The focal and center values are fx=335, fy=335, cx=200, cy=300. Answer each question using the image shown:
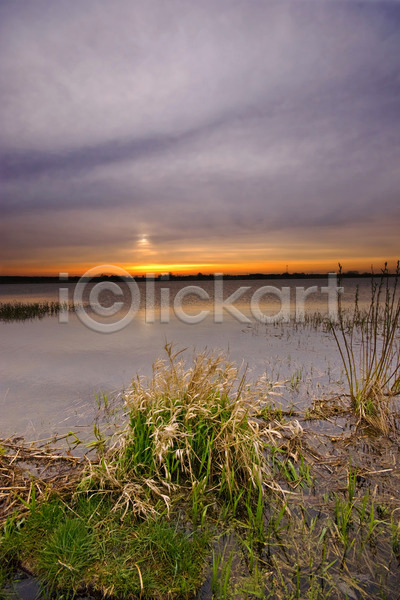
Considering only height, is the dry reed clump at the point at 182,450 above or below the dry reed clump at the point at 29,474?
above

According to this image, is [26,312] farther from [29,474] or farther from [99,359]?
[29,474]

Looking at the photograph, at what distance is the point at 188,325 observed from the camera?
17.3 m

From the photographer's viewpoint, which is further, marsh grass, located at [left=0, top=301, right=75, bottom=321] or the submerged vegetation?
marsh grass, located at [left=0, top=301, right=75, bottom=321]

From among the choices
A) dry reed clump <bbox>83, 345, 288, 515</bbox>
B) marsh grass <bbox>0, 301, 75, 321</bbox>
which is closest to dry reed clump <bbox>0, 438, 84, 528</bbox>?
dry reed clump <bbox>83, 345, 288, 515</bbox>

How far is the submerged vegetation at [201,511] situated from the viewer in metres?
2.34

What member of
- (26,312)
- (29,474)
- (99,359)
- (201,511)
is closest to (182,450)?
(201,511)

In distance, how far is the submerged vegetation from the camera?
7.68ft

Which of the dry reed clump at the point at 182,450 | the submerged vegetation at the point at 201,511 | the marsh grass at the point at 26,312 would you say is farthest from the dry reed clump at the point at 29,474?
the marsh grass at the point at 26,312

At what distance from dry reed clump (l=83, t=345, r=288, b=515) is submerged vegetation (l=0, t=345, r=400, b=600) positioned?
0.02 metres

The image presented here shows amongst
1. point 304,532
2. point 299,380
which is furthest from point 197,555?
point 299,380

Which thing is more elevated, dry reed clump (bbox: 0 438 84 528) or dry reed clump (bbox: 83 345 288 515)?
dry reed clump (bbox: 83 345 288 515)

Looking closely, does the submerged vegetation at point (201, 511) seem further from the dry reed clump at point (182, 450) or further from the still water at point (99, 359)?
the still water at point (99, 359)

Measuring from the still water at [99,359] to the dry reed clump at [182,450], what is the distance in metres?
1.74

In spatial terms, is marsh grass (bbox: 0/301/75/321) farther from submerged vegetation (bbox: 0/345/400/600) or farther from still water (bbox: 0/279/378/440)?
submerged vegetation (bbox: 0/345/400/600)
